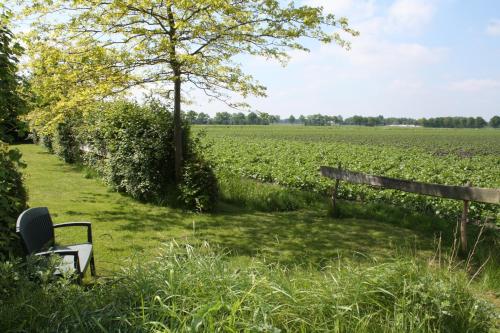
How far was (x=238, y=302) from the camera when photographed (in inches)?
108

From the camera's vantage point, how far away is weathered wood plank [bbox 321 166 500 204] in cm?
641

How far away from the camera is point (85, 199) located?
35.1ft

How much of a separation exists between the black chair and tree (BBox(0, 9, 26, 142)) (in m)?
1.16

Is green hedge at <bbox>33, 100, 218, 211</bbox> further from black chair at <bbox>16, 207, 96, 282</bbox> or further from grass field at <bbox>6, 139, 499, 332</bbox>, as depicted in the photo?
black chair at <bbox>16, 207, 96, 282</bbox>

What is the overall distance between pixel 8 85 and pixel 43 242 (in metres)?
2.22

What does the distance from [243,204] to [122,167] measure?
3.54 m

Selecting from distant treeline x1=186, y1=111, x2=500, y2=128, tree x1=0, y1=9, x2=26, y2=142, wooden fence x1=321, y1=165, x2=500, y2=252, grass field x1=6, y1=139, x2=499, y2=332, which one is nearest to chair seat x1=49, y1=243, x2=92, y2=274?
grass field x1=6, y1=139, x2=499, y2=332

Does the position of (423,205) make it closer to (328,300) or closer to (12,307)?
(328,300)

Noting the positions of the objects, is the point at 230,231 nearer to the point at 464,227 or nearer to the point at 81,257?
the point at 81,257

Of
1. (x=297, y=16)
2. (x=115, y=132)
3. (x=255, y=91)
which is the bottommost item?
(x=115, y=132)

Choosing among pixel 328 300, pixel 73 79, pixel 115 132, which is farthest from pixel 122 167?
pixel 328 300

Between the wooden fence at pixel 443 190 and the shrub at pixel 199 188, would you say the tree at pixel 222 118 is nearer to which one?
the shrub at pixel 199 188

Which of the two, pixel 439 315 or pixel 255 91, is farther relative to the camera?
pixel 255 91

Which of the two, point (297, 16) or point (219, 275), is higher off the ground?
point (297, 16)
